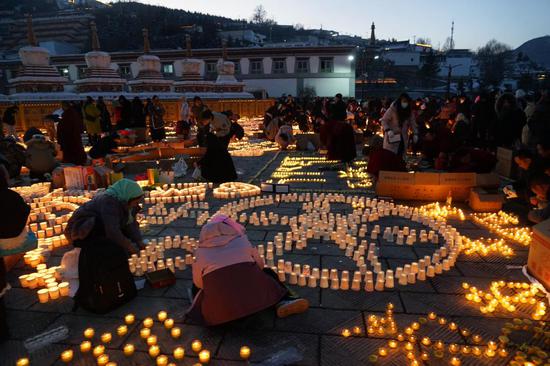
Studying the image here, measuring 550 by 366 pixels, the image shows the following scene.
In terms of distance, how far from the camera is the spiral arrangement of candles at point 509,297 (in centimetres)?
337

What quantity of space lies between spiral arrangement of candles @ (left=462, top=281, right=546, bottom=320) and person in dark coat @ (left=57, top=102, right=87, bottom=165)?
9.04 meters

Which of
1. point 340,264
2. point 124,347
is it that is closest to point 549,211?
point 340,264

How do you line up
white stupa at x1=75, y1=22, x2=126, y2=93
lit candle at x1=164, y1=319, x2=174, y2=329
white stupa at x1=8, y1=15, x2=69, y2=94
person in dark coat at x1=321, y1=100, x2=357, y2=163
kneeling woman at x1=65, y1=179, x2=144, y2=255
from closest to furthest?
lit candle at x1=164, y1=319, x2=174, y2=329
kneeling woman at x1=65, y1=179, x2=144, y2=255
person in dark coat at x1=321, y1=100, x2=357, y2=163
white stupa at x1=8, y1=15, x2=69, y2=94
white stupa at x1=75, y1=22, x2=126, y2=93

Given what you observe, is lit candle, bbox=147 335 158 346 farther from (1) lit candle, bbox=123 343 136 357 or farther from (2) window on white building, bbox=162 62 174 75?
(2) window on white building, bbox=162 62 174 75

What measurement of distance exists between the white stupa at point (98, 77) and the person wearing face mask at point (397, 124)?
19.1m

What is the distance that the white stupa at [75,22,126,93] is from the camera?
2166 centimetres

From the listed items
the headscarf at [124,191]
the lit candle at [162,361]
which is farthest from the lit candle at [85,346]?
the headscarf at [124,191]

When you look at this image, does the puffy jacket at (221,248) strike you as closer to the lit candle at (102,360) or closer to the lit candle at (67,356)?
the lit candle at (102,360)

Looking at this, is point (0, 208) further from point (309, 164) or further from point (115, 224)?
point (309, 164)

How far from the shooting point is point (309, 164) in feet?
33.7

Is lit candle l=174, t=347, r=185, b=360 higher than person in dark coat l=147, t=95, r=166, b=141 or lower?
lower

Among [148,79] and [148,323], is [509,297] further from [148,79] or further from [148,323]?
[148,79]

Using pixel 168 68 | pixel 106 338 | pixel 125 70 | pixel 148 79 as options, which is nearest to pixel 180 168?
pixel 106 338

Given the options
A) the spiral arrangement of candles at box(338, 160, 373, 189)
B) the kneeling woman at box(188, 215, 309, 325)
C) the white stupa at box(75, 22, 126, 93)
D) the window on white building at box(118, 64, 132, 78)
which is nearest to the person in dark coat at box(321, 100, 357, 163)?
the spiral arrangement of candles at box(338, 160, 373, 189)
